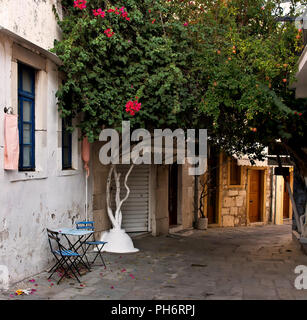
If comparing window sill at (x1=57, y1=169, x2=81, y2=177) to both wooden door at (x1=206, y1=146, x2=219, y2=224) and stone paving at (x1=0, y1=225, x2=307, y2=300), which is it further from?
wooden door at (x1=206, y1=146, x2=219, y2=224)

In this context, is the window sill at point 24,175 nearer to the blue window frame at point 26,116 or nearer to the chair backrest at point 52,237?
the blue window frame at point 26,116

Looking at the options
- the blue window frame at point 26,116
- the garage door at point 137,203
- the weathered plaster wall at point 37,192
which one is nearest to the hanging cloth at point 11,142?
the weathered plaster wall at point 37,192

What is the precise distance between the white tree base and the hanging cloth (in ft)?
12.9

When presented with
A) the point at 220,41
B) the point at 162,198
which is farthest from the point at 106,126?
the point at 162,198

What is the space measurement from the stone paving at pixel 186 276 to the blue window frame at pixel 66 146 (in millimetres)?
2115

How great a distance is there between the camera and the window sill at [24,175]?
21.8 ft

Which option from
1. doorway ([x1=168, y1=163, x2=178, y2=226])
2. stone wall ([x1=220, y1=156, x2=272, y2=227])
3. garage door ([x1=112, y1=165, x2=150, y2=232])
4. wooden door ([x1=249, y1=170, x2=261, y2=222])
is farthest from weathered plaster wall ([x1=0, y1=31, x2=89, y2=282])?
wooden door ([x1=249, y1=170, x2=261, y2=222])

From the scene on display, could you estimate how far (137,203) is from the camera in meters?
12.7

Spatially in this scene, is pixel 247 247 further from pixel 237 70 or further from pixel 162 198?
pixel 237 70

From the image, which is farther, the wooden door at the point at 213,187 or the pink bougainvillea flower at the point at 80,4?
the wooden door at the point at 213,187

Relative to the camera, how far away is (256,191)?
66.0 feet

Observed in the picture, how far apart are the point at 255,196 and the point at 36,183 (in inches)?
560

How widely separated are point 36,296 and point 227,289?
2.92m

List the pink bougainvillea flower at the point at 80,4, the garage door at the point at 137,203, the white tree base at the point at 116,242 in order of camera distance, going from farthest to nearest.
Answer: the garage door at the point at 137,203, the white tree base at the point at 116,242, the pink bougainvillea flower at the point at 80,4
